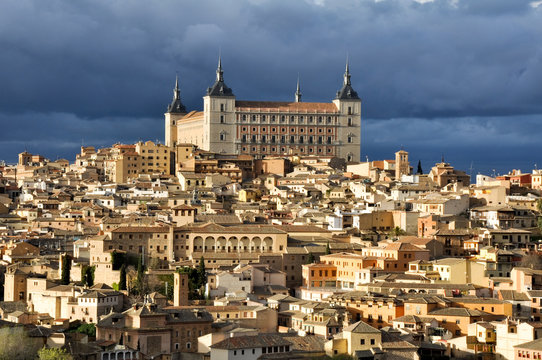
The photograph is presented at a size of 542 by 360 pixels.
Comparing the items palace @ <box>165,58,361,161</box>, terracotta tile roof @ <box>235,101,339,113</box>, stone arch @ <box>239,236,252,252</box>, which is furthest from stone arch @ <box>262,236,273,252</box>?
terracotta tile roof @ <box>235,101,339,113</box>

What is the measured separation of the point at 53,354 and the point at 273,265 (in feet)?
69.9

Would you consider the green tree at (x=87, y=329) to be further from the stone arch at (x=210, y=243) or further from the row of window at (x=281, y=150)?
the row of window at (x=281, y=150)

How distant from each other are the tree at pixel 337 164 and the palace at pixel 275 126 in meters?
4.83

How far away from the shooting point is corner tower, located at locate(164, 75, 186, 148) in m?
131

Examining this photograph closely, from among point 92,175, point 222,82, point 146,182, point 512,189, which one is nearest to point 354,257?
point 512,189

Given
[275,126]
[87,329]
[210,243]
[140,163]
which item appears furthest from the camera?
[275,126]

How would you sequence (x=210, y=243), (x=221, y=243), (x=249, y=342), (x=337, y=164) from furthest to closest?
(x=337, y=164), (x=221, y=243), (x=210, y=243), (x=249, y=342)

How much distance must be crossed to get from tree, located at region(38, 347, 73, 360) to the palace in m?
68.5

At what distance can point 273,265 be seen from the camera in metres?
69.1

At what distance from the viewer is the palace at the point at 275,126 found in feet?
395

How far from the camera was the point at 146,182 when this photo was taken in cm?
9988

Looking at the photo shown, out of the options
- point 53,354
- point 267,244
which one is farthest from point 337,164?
point 53,354

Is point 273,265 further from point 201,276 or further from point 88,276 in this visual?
point 88,276

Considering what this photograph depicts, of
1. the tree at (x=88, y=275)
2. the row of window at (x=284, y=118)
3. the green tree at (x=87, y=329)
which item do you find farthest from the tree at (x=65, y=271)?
the row of window at (x=284, y=118)
